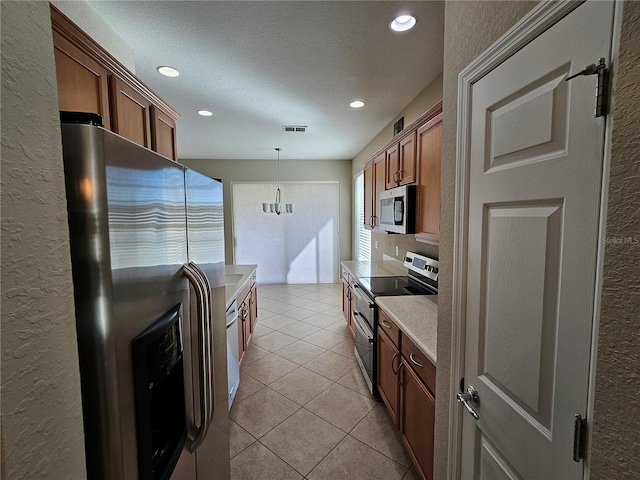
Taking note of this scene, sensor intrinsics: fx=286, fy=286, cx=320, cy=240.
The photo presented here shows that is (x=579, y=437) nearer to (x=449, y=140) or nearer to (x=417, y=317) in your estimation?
(x=449, y=140)

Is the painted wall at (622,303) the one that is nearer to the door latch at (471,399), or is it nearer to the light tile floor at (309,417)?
the door latch at (471,399)

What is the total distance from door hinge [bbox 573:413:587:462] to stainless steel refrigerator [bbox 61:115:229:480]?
40.9 inches

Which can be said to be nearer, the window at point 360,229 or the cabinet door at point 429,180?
the cabinet door at point 429,180

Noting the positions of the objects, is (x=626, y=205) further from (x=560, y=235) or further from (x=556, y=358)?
(x=556, y=358)

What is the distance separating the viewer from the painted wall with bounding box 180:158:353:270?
20.2 feet

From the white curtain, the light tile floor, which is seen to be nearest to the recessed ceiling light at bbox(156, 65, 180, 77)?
the light tile floor

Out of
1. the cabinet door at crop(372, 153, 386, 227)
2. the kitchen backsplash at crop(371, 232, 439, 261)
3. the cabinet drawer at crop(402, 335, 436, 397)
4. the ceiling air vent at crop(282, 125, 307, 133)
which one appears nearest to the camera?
the cabinet drawer at crop(402, 335, 436, 397)

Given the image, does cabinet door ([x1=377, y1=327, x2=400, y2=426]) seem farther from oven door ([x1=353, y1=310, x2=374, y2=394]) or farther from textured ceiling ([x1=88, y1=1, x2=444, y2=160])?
textured ceiling ([x1=88, y1=1, x2=444, y2=160])

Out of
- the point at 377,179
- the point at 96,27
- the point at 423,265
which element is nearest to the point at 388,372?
the point at 423,265

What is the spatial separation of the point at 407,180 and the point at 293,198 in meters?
4.17

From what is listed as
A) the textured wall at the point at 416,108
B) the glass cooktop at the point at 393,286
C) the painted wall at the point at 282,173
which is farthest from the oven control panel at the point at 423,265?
the painted wall at the point at 282,173

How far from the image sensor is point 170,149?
2.23 m

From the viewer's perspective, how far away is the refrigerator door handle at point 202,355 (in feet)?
3.26

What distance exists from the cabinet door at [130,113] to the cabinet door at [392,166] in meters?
1.98
